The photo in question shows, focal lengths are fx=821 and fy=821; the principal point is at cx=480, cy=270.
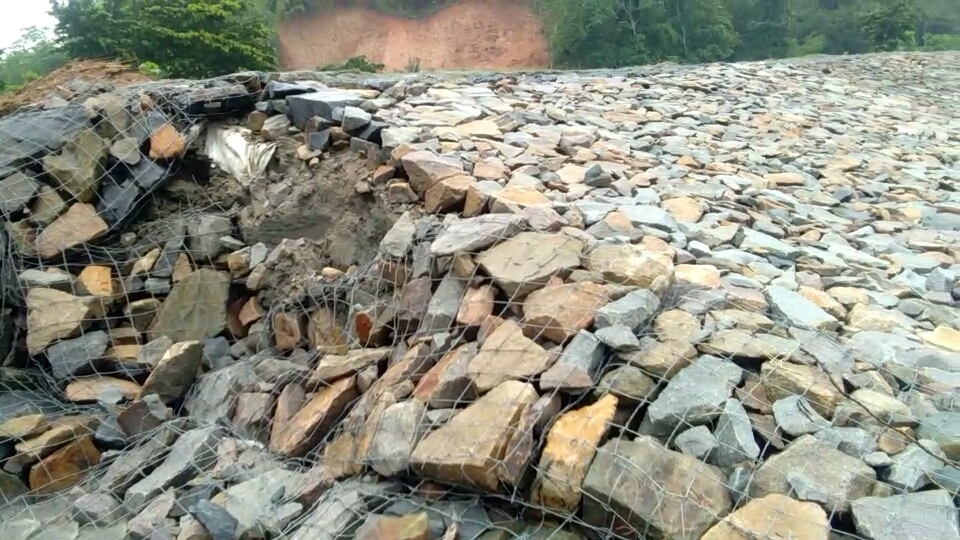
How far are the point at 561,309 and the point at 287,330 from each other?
1.43 meters

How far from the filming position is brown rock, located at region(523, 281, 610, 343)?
8.14 ft

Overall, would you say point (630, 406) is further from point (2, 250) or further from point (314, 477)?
point (2, 250)

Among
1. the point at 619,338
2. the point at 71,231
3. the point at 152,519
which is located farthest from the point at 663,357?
the point at 71,231

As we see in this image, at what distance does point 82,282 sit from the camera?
379cm

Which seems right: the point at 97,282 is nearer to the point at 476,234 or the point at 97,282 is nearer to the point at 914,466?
the point at 476,234

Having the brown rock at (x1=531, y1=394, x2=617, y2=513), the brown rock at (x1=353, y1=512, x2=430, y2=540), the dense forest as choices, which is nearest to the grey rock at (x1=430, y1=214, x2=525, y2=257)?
the brown rock at (x1=531, y1=394, x2=617, y2=513)

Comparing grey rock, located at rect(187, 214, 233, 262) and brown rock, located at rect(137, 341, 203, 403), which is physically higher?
grey rock, located at rect(187, 214, 233, 262)

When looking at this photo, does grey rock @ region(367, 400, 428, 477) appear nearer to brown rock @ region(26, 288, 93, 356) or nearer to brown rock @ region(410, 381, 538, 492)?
brown rock @ region(410, 381, 538, 492)

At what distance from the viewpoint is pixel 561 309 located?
8.35 ft

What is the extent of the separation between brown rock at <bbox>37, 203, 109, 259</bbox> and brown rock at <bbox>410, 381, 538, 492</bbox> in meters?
2.45

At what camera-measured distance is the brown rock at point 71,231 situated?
3.84m

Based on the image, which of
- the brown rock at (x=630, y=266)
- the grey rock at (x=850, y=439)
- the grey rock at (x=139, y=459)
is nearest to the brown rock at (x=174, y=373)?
the grey rock at (x=139, y=459)

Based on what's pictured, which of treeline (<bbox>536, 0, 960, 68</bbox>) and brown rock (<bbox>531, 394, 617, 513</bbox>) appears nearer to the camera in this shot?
brown rock (<bbox>531, 394, 617, 513</bbox>)

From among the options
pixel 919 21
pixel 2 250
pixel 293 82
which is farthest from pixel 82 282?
pixel 919 21
